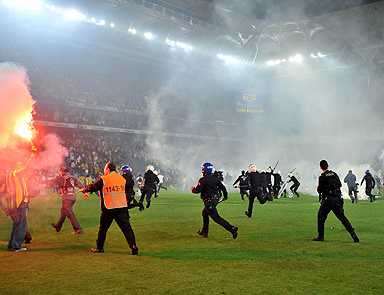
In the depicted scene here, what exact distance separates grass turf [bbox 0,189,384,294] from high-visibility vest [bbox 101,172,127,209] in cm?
100

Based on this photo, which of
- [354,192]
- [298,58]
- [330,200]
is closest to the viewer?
[330,200]

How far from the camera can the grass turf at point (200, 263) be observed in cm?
538

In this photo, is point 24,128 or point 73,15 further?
point 73,15

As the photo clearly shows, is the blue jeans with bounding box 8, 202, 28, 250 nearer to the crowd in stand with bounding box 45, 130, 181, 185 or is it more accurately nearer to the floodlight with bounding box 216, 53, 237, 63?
the crowd in stand with bounding box 45, 130, 181, 185

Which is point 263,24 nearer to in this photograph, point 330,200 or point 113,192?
point 330,200

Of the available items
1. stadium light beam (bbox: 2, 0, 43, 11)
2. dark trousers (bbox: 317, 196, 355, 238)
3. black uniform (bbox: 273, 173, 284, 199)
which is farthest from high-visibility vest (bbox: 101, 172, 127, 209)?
stadium light beam (bbox: 2, 0, 43, 11)

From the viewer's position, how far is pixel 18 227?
26.2 ft

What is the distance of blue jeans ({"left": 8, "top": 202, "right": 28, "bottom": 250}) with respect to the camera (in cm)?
796

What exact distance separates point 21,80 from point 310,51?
30927 millimetres

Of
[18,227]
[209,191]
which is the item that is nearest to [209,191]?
[209,191]

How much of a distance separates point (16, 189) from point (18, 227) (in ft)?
2.63

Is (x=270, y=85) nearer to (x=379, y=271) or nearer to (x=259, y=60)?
(x=259, y=60)

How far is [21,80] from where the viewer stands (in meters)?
11.1

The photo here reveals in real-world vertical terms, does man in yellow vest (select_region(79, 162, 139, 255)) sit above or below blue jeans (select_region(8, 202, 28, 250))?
above
